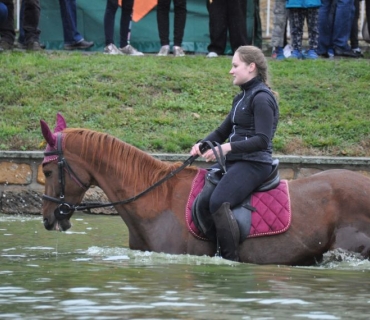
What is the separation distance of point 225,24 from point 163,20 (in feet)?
3.54

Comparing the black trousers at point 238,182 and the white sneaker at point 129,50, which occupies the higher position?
the white sneaker at point 129,50

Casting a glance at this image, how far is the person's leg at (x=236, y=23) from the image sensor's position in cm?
1806

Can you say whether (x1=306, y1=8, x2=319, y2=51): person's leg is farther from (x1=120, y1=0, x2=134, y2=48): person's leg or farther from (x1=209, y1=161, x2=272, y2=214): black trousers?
(x1=209, y1=161, x2=272, y2=214): black trousers

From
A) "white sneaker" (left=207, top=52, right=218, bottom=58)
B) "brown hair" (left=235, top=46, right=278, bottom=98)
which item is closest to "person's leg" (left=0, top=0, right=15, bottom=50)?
"white sneaker" (left=207, top=52, right=218, bottom=58)

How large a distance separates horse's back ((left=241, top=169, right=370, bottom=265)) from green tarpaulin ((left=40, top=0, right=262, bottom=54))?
9.74 metres

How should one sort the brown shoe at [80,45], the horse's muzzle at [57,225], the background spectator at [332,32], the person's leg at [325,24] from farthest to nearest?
the person's leg at [325,24], the background spectator at [332,32], the brown shoe at [80,45], the horse's muzzle at [57,225]

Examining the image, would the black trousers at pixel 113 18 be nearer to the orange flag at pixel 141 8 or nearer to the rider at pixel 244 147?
the orange flag at pixel 141 8

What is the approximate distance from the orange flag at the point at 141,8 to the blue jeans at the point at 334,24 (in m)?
3.01

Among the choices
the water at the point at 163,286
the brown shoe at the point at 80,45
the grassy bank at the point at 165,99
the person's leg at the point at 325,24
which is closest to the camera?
the water at the point at 163,286

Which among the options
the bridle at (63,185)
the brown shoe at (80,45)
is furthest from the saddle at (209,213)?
the brown shoe at (80,45)

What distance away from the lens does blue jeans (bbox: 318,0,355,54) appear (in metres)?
18.5

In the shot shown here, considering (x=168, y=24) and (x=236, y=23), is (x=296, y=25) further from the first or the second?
(x=168, y=24)

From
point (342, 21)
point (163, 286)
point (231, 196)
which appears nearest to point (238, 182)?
point (231, 196)

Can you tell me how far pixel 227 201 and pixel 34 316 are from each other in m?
2.55
